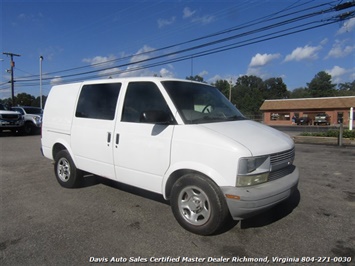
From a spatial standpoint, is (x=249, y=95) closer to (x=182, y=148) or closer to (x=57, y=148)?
(x=57, y=148)

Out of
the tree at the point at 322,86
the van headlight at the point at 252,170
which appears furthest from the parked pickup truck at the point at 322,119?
the tree at the point at 322,86

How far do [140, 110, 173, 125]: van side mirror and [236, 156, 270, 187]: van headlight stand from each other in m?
1.16

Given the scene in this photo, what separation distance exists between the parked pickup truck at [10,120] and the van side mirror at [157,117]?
1668cm

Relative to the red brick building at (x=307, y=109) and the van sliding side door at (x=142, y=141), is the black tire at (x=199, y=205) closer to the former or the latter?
the van sliding side door at (x=142, y=141)

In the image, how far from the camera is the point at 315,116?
46969 millimetres

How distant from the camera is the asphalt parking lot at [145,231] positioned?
3072mm

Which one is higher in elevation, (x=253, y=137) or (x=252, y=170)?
(x=253, y=137)

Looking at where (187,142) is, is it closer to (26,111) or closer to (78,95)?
(78,95)

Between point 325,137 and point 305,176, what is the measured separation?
9049 millimetres

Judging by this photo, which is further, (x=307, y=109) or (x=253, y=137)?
(x=307, y=109)

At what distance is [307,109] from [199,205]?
51.0 meters

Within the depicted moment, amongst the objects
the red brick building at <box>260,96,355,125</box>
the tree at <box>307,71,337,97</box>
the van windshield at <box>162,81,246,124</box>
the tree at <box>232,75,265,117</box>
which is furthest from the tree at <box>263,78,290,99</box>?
the van windshield at <box>162,81,246,124</box>

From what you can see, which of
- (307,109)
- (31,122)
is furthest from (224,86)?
(31,122)

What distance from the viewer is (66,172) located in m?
5.57
